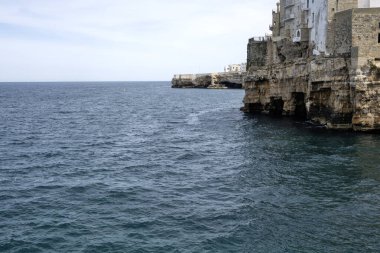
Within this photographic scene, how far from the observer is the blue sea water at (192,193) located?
18.8 meters

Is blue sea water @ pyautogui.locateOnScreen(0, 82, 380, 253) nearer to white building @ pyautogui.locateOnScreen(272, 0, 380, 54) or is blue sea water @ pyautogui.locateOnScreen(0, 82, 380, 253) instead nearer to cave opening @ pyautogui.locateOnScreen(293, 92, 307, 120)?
cave opening @ pyautogui.locateOnScreen(293, 92, 307, 120)

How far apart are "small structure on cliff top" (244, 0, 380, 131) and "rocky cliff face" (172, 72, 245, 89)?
88418 mm

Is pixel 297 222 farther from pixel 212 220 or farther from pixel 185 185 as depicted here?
pixel 185 185

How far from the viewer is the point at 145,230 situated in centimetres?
1980

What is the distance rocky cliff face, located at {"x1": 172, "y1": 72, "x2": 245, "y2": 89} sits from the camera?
16125cm

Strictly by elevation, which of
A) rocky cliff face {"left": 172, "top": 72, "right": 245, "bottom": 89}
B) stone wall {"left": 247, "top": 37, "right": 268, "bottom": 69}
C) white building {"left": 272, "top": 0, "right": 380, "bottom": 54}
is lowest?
rocky cliff face {"left": 172, "top": 72, "right": 245, "bottom": 89}

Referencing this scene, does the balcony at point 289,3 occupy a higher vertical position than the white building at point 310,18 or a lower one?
higher

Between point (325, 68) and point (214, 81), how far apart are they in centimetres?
12234

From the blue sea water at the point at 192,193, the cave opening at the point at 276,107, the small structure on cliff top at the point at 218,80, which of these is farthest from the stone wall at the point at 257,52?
the small structure on cliff top at the point at 218,80

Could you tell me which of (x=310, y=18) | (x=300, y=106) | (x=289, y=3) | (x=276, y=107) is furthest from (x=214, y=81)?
(x=310, y=18)

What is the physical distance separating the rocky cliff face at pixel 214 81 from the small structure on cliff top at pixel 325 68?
290ft

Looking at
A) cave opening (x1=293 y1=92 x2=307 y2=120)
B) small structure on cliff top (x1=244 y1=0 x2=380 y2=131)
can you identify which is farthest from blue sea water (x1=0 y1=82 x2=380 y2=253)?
cave opening (x1=293 y1=92 x2=307 y2=120)

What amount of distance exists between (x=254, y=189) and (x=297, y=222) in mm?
5735

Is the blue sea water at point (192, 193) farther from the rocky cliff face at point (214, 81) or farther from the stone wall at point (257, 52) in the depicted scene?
the rocky cliff face at point (214, 81)
